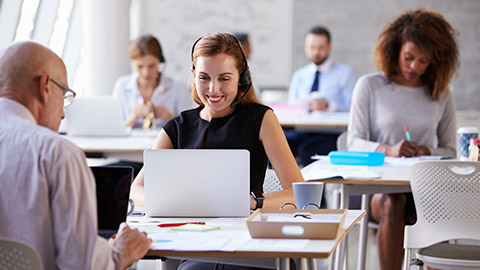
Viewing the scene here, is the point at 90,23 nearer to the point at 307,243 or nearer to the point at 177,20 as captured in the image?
the point at 177,20

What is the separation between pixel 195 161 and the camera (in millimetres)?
2154

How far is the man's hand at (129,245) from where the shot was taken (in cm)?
175

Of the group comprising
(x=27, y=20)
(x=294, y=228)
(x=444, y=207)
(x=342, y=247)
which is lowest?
(x=342, y=247)

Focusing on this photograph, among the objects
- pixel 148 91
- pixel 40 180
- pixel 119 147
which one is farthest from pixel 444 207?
pixel 148 91

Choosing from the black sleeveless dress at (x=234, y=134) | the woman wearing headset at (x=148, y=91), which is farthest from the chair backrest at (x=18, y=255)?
the woman wearing headset at (x=148, y=91)

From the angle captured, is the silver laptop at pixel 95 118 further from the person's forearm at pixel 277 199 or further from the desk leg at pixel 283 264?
the desk leg at pixel 283 264

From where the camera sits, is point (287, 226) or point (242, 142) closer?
point (287, 226)

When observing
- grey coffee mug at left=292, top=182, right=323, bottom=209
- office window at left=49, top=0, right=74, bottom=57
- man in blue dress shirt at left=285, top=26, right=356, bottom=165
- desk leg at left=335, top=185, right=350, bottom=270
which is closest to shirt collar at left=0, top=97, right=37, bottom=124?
grey coffee mug at left=292, top=182, right=323, bottom=209

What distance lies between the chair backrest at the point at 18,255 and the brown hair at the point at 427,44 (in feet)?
9.27

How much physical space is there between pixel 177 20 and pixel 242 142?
627cm

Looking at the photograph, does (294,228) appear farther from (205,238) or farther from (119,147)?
(119,147)

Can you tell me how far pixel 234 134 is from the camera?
2.77m

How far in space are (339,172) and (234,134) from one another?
27.2 inches

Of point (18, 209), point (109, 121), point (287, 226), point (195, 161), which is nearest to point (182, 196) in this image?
point (195, 161)
